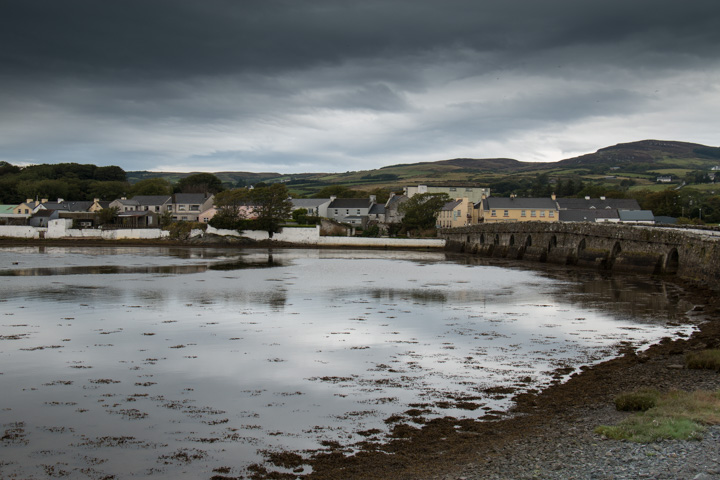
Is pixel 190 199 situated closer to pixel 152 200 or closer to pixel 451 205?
pixel 152 200

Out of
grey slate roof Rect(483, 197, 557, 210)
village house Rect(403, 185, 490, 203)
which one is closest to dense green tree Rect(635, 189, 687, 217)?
grey slate roof Rect(483, 197, 557, 210)

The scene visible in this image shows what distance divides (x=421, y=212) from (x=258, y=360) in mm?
73245

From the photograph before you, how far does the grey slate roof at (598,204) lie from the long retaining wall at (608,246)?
29.5 m

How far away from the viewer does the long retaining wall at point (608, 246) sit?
3136cm

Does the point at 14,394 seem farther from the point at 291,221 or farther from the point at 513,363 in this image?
the point at 291,221

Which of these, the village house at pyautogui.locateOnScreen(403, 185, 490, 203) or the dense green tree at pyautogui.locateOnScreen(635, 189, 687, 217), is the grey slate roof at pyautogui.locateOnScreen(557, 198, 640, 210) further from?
the village house at pyautogui.locateOnScreen(403, 185, 490, 203)

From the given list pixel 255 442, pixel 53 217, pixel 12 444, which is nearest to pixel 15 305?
pixel 12 444

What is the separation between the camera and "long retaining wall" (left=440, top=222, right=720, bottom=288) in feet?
103

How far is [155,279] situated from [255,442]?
90.3ft

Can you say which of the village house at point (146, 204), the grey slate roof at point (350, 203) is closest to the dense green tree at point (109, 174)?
the village house at point (146, 204)

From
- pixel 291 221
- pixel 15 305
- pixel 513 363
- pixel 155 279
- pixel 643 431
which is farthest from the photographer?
pixel 291 221

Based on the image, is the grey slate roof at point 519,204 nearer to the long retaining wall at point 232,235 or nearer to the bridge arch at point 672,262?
the long retaining wall at point 232,235

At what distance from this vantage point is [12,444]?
29.5 ft

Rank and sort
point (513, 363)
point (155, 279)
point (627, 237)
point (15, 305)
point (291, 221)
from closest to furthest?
point (513, 363) < point (15, 305) < point (155, 279) < point (627, 237) < point (291, 221)
